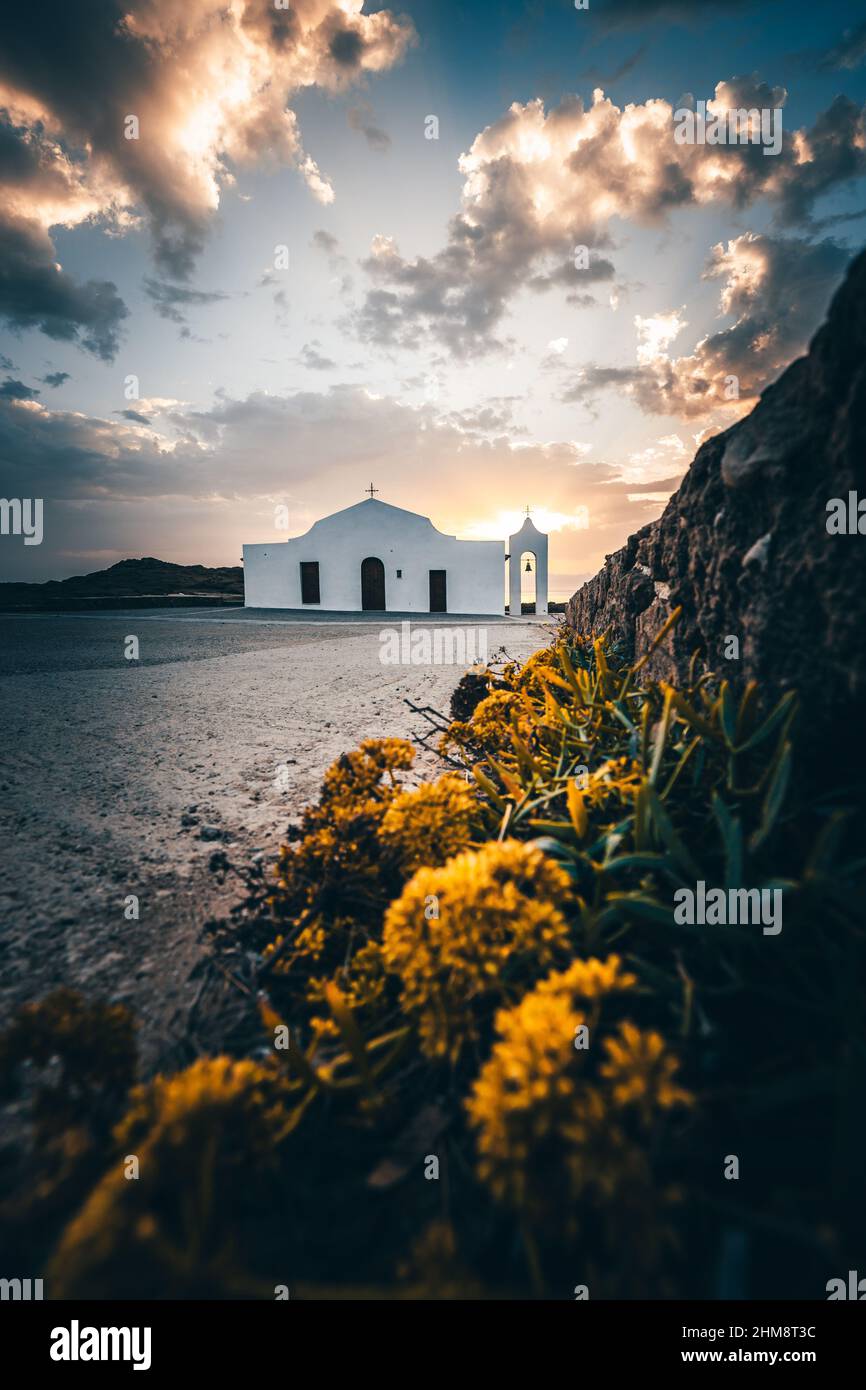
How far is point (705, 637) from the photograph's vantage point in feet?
6.31

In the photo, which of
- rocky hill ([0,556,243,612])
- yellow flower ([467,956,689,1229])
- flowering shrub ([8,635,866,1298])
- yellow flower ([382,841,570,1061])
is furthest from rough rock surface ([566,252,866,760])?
rocky hill ([0,556,243,612])

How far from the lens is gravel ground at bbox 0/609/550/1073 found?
1299 mm

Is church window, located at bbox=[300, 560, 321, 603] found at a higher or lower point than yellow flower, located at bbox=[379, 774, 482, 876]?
higher

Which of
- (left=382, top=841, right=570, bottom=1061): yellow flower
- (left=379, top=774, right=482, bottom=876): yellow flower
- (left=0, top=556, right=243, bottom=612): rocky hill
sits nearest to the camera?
(left=382, top=841, right=570, bottom=1061): yellow flower

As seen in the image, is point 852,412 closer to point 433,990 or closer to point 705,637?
point 705,637

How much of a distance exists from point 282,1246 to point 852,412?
74.4 inches

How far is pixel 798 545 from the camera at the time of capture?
4.54 ft

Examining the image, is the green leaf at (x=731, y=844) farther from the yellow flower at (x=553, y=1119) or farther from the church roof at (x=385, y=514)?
→ the church roof at (x=385, y=514)

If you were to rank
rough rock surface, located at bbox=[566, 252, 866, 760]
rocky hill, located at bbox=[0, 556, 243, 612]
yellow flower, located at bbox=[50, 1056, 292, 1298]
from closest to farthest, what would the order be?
1. yellow flower, located at bbox=[50, 1056, 292, 1298]
2. rough rock surface, located at bbox=[566, 252, 866, 760]
3. rocky hill, located at bbox=[0, 556, 243, 612]

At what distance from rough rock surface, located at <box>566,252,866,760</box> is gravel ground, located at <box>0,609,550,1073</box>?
1.46 metres

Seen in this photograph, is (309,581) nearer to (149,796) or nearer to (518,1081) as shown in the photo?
(149,796)

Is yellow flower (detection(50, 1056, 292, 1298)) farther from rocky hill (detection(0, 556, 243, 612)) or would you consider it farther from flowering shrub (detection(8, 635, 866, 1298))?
rocky hill (detection(0, 556, 243, 612))

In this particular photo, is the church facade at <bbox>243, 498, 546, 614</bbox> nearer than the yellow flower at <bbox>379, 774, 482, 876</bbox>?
No
